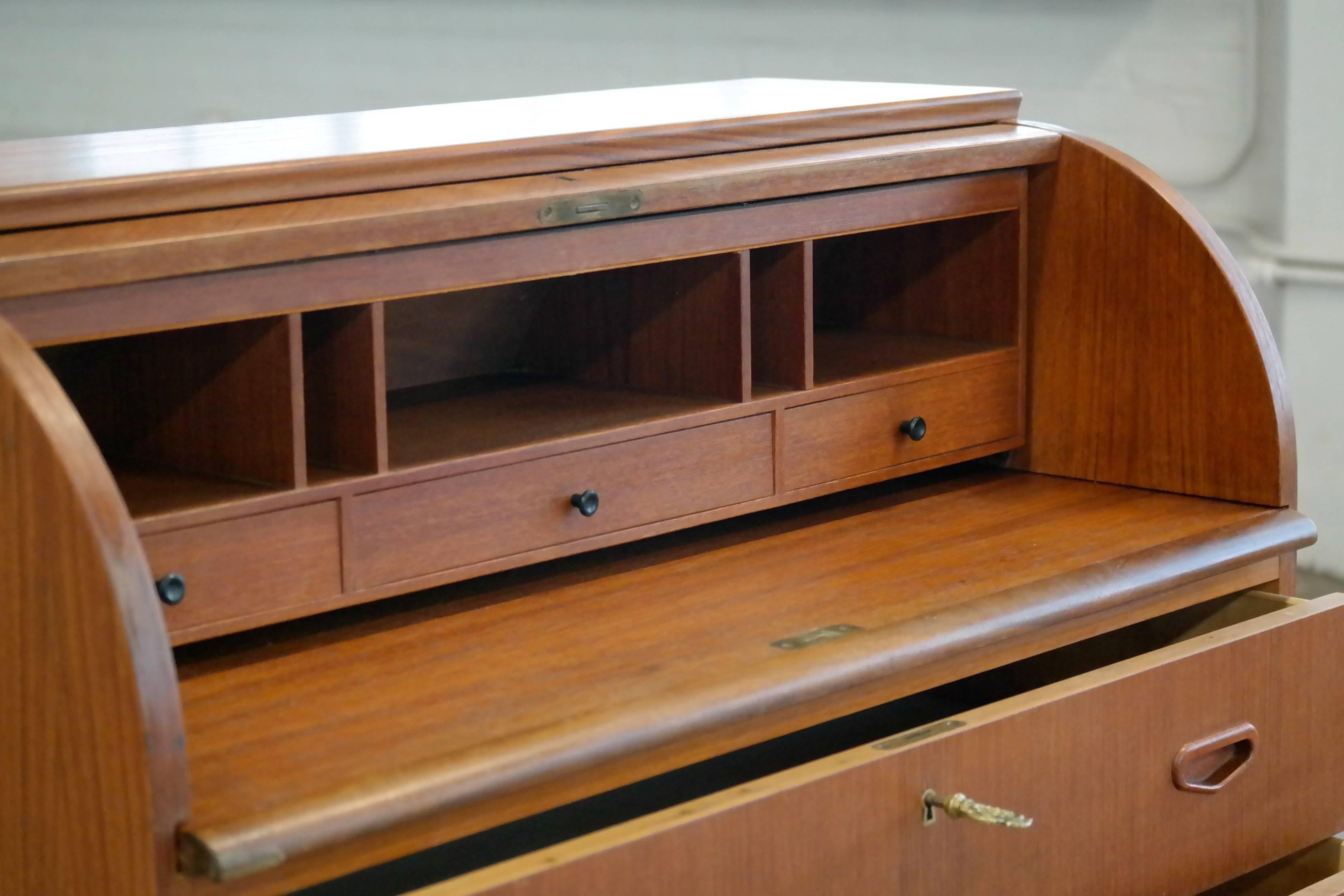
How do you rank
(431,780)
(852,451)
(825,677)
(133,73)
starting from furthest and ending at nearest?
(133,73), (852,451), (825,677), (431,780)

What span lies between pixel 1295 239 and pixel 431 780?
2346 mm

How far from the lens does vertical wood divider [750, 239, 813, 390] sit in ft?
4.19

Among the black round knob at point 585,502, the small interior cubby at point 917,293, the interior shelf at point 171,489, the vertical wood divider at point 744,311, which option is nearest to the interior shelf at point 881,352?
the small interior cubby at point 917,293

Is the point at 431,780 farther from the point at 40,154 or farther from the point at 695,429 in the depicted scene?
the point at 40,154

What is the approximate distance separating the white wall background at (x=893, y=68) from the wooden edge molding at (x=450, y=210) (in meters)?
1.09

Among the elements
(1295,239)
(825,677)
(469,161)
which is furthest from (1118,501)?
(1295,239)

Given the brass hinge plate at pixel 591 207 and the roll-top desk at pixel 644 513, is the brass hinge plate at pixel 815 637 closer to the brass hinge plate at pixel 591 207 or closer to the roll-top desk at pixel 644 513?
the roll-top desk at pixel 644 513

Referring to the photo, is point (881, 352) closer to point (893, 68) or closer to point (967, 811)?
point (967, 811)

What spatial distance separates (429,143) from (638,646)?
15.0 inches

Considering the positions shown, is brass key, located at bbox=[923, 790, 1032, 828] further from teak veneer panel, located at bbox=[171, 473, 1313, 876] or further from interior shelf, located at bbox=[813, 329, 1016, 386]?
interior shelf, located at bbox=[813, 329, 1016, 386]

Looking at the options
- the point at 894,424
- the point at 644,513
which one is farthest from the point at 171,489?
the point at 894,424

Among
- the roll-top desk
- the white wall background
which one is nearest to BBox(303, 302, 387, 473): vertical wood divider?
the roll-top desk

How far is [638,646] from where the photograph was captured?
1049 millimetres

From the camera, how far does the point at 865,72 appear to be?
2.71 meters
